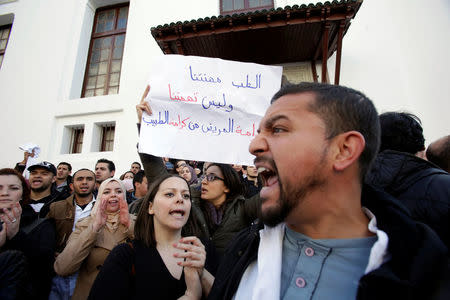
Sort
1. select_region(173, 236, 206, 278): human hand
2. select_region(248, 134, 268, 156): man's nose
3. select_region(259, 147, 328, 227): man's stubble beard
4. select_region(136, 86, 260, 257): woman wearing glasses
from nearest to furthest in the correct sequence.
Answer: select_region(259, 147, 328, 227): man's stubble beard, select_region(248, 134, 268, 156): man's nose, select_region(173, 236, 206, 278): human hand, select_region(136, 86, 260, 257): woman wearing glasses

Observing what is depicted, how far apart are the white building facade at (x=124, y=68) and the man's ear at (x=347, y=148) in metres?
6.18

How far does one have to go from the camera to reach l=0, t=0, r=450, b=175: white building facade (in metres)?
6.60

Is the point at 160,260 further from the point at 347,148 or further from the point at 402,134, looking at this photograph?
the point at 402,134

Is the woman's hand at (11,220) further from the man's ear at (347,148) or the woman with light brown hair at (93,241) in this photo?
the man's ear at (347,148)

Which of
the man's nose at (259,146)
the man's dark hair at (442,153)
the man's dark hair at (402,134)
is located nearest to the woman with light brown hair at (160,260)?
the man's nose at (259,146)

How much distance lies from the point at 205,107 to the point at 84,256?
158 cm

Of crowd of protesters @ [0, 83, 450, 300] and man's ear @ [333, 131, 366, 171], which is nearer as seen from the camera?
crowd of protesters @ [0, 83, 450, 300]

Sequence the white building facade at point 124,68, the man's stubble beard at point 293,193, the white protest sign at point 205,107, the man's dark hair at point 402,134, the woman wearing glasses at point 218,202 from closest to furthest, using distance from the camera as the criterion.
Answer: the man's stubble beard at point 293,193
the man's dark hair at point 402,134
the white protest sign at point 205,107
the woman wearing glasses at point 218,202
the white building facade at point 124,68

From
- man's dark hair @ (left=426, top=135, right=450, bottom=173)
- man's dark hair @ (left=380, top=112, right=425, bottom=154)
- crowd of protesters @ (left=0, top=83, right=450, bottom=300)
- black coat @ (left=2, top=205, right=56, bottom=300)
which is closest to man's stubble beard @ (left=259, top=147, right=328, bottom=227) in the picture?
crowd of protesters @ (left=0, top=83, right=450, bottom=300)

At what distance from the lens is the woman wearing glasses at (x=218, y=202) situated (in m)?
2.20

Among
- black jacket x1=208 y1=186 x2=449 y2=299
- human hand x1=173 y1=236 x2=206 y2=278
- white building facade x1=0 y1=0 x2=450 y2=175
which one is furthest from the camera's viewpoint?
white building facade x1=0 y1=0 x2=450 y2=175

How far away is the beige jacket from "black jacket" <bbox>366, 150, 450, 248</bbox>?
2083 millimetres

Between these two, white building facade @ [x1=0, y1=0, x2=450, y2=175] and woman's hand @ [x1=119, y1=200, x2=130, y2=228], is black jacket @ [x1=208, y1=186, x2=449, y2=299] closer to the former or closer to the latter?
woman's hand @ [x1=119, y1=200, x2=130, y2=228]

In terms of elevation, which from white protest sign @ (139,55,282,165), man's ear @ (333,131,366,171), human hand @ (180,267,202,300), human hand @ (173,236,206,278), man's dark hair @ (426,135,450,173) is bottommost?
human hand @ (180,267,202,300)
